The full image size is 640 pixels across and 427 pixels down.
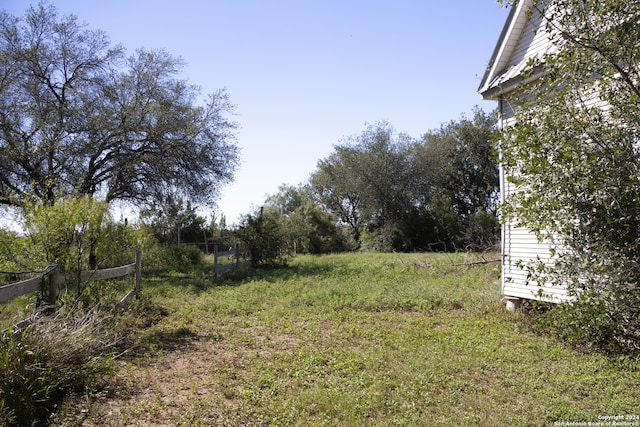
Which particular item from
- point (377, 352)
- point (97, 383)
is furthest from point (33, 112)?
point (377, 352)

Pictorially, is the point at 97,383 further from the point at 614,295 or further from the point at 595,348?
the point at 595,348

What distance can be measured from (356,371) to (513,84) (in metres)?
6.53

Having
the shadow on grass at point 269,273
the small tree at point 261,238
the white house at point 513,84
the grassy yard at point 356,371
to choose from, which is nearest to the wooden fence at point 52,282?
the grassy yard at point 356,371

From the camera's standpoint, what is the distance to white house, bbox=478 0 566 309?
26.9ft

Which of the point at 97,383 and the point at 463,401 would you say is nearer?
the point at 463,401

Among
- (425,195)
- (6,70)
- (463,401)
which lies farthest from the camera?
(425,195)

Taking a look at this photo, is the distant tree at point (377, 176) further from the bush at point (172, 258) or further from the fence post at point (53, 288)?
the fence post at point (53, 288)

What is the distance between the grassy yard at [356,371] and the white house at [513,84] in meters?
0.71

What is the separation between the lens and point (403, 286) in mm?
12016

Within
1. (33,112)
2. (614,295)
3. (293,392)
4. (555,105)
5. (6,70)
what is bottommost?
(293,392)

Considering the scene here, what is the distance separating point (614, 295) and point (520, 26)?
6.06 meters

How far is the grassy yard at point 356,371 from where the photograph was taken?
13.7ft

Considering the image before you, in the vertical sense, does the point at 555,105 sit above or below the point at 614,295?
above

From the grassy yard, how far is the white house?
2.32 feet
